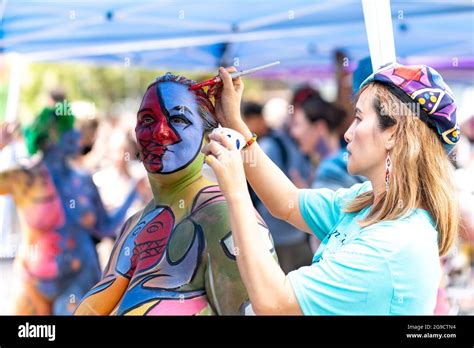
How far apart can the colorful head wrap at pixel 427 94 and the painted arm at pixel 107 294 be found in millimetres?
717

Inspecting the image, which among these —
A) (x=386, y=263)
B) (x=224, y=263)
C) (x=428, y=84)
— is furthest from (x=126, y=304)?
(x=428, y=84)

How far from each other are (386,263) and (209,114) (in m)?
0.53

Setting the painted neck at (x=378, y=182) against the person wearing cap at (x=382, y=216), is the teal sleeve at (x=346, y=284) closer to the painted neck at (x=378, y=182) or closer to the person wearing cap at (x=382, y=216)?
the person wearing cap at (x=382, y=216)

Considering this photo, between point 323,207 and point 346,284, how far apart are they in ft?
1.21

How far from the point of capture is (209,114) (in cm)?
194

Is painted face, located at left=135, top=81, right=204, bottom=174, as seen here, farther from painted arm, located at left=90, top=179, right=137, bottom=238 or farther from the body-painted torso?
painted arm, located at left=90, top=179, right=137, bottom=238

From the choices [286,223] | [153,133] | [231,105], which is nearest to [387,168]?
[231,105]

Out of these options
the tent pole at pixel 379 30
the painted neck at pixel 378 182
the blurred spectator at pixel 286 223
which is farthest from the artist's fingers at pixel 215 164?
the blurred spectator at pixel 286 223

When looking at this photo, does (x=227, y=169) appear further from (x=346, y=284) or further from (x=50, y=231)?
(x=50, y=231)

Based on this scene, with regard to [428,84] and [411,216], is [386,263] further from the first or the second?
[428,84]

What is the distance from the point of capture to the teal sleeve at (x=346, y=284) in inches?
66.5

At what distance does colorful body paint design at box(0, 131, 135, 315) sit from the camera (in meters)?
3.19

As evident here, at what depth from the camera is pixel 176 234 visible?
1914 mm
